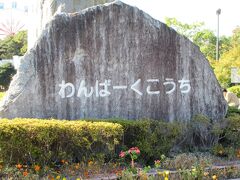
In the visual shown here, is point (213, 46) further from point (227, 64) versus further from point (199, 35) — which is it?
point (227, 64)

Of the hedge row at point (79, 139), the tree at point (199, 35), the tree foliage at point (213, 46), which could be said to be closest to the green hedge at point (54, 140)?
the hedge row at point (79, 139)

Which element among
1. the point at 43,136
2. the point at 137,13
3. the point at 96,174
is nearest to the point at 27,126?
the point at 43,136

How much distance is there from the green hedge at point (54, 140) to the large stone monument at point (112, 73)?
3.43 feet

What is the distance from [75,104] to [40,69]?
827 mm

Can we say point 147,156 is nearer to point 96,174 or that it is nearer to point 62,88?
point 96,174

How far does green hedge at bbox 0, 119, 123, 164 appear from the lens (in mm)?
5883

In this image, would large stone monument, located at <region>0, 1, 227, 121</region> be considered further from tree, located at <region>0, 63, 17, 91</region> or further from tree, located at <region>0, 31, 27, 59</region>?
tree, located at <region>0, 31, 27, 59</region>

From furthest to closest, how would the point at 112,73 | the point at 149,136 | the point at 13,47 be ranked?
1. the point at 13,47
2. the point at 112,73
3. the point at 149,136

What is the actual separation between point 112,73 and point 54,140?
2029 mm

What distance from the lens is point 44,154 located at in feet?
20.0

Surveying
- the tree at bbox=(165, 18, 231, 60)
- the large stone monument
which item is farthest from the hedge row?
the tree at bbox=(165, 18, 231, 60)

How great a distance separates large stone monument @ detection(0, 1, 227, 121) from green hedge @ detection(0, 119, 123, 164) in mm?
1044

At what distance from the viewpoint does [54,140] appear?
617 cm

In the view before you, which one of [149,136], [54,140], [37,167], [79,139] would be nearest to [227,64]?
[149,136]
